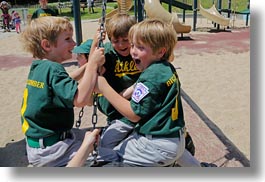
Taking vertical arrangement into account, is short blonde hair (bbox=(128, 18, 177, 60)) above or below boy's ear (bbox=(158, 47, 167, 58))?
above

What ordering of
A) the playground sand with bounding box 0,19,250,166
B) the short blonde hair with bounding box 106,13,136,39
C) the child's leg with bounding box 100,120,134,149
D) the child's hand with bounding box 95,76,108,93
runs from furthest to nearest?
the playground sand with bounding box 0,19,250,166 < the child's leg with bounding box 100,120,134,149 < the short blonde hair with bounding box 106,13,136,39 < the child's hand with bounding box 95,76,108,93

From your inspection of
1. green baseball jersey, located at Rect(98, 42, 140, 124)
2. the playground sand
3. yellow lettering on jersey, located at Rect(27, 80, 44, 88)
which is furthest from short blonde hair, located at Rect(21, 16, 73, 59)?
the playground sand

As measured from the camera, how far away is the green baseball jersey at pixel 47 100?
1.81 meters

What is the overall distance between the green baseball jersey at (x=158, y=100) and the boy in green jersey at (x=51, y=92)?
25 centimetres

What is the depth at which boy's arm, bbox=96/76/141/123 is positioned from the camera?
1.87 meters

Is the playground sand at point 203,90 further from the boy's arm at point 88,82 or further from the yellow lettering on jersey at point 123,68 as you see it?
the boy's arm at point 88,82

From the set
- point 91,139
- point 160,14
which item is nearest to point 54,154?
point 91,139

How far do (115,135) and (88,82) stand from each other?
63 cm

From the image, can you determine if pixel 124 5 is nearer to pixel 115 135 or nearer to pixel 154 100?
pixel 115 135

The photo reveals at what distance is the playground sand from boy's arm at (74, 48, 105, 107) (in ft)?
5.18

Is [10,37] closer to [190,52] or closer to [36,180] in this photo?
[190,52]

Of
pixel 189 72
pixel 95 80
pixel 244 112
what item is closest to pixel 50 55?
pixel 95 80

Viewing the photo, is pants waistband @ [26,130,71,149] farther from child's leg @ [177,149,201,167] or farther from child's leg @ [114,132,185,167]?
child's leg @ [177,149,201,167]

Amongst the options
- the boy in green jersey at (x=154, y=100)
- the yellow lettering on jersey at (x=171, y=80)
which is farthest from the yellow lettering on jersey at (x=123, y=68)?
the yellow lettering on jersey at (x=171, y=80)
